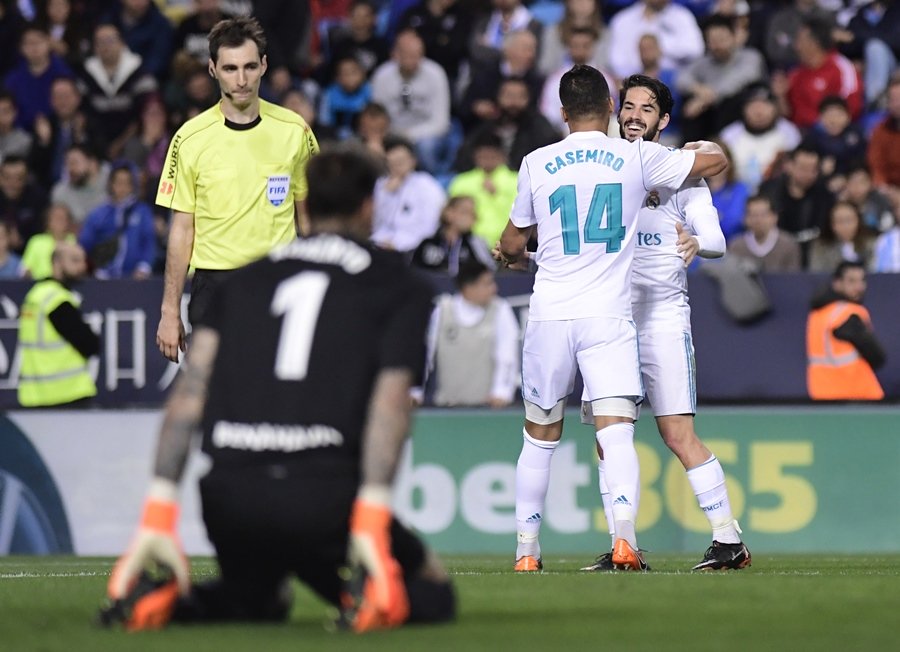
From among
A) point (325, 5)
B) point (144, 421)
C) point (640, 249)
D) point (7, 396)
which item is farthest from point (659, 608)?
point (325, 5)

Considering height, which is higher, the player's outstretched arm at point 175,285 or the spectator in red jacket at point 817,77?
the spectator in red jacket at point 817,77

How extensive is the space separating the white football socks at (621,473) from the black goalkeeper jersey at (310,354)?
327 centimetres

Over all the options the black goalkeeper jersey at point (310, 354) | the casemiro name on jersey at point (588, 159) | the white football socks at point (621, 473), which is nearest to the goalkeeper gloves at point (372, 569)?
the black goalkeeper jersey at point (310, 354)

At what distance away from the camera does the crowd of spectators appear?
16.2 meters

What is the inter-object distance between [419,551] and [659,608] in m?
1.11

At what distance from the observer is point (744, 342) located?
49.1ft

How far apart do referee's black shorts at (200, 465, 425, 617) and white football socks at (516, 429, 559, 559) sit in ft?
11.9

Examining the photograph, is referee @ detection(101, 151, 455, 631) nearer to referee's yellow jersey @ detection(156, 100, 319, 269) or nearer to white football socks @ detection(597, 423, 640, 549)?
white football socks @ detection(597, 423, 640, 549)

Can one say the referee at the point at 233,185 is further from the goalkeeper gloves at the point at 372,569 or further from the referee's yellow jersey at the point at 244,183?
the goalkeeper gloves at the point at 372,569

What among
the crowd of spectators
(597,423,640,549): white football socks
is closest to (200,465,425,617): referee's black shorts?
(597,423,640,549): white football socks

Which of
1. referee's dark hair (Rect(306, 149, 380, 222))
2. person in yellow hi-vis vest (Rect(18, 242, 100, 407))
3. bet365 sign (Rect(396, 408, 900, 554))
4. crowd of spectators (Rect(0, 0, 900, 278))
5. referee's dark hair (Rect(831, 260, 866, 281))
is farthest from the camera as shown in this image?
crowd of spectators (Rect(0, 0, 900, 278))

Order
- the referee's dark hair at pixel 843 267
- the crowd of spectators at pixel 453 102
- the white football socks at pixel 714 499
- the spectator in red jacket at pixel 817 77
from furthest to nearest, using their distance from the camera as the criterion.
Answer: the spectator in red jacket at pixel 817 77 < the crowd of spectators at pixel 453 102 < the referee's dark hair at pixel 843 267 < the white football socks at pixel 714 499

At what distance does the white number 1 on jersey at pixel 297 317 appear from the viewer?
17.9 ft

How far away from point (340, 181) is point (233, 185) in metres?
4.06
